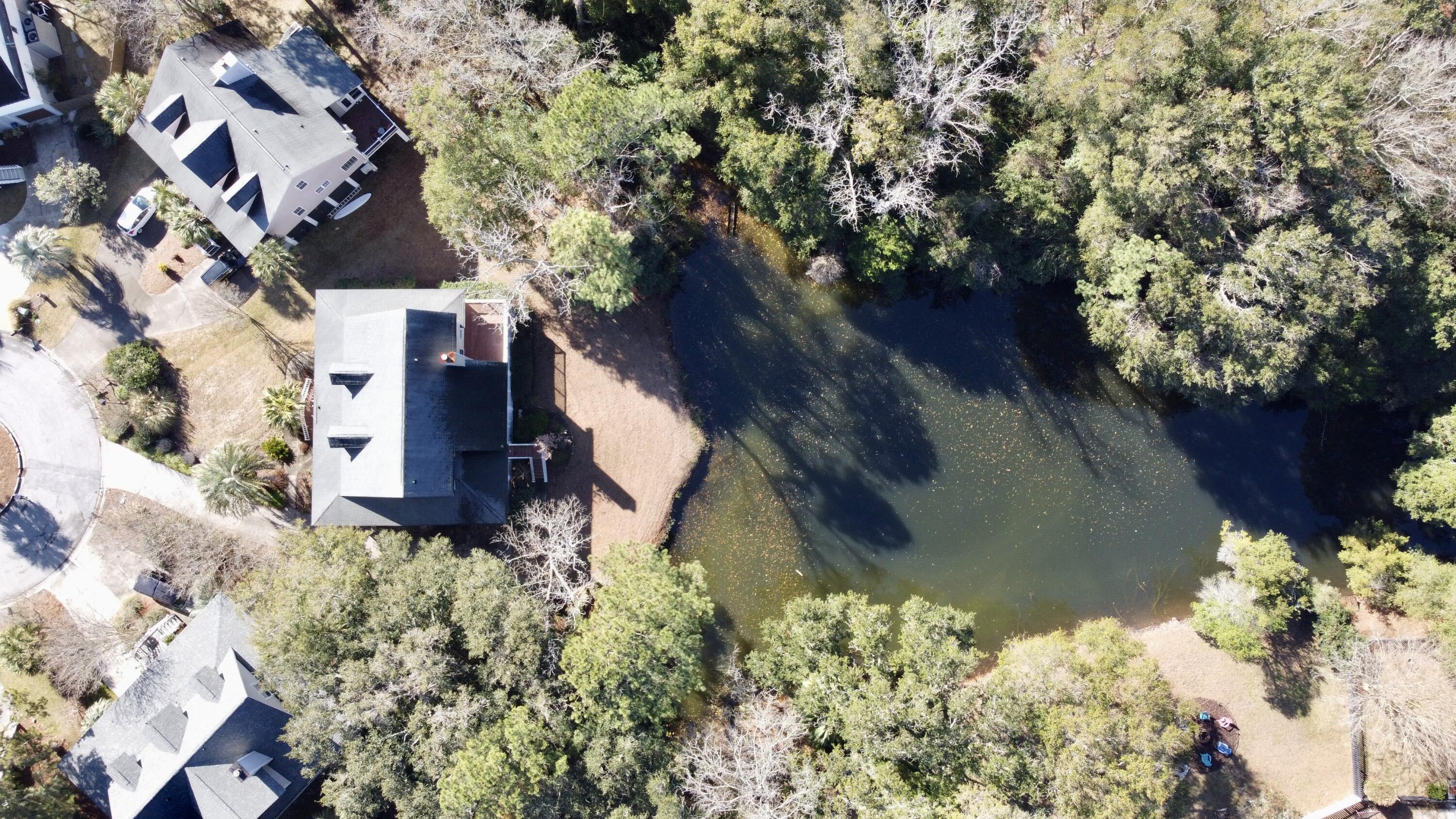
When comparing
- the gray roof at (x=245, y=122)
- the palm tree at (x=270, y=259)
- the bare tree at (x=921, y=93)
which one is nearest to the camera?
the bare tree at (x=921, y=93)

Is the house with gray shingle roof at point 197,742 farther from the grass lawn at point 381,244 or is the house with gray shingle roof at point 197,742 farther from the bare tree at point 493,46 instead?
the bare tree at point 493,46

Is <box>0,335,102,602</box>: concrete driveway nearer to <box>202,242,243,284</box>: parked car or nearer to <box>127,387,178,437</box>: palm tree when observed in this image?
<box>127,387,178,437</box>: palm tree

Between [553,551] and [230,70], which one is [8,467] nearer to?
[230,70]

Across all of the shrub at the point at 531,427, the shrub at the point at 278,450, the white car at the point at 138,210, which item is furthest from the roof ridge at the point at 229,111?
the shrub at the point at 531,427

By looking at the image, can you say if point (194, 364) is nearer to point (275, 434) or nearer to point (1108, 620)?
point (275, 434)

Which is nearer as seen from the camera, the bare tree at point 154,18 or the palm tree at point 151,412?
the bare tree at point 154,18
